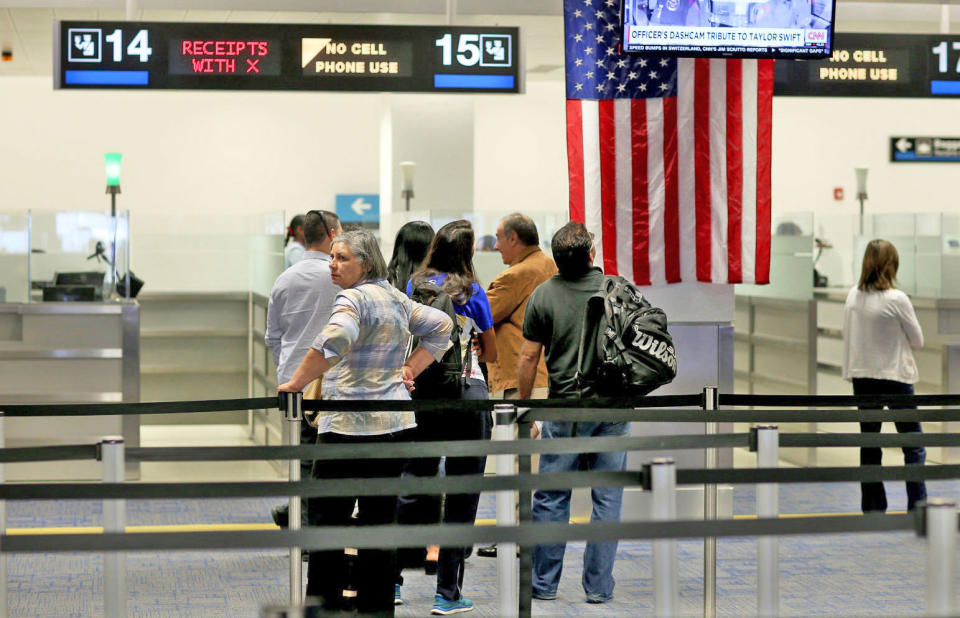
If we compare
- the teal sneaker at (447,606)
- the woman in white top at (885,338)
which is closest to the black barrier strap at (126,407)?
the teal sneaker at (447,606)

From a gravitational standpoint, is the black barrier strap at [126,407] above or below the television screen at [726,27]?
below

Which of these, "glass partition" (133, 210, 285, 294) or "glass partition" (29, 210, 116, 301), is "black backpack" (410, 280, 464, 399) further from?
"glass partition" (133, 210, 285, 294)

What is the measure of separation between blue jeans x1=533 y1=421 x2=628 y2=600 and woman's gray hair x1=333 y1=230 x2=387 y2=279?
3.93 feet

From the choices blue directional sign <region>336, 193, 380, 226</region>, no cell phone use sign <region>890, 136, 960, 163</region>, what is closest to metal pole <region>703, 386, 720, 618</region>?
blue directional sign <region>336, 193, 380, 226</region>

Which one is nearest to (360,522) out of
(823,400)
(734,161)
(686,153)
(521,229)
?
(823,400)

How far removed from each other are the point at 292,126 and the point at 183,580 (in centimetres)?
Result: 1345

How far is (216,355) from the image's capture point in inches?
408

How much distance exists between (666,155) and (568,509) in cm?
211

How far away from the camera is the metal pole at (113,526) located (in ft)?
10.8

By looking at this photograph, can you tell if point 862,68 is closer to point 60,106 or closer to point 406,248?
point 406,248

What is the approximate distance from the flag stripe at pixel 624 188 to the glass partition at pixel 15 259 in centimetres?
421

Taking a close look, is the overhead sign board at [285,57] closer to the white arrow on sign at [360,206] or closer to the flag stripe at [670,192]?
the flag stripe at [670,192]

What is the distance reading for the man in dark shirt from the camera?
17.2 ft

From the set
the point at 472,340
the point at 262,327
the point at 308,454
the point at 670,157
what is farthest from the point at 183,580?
the point at 262,327
